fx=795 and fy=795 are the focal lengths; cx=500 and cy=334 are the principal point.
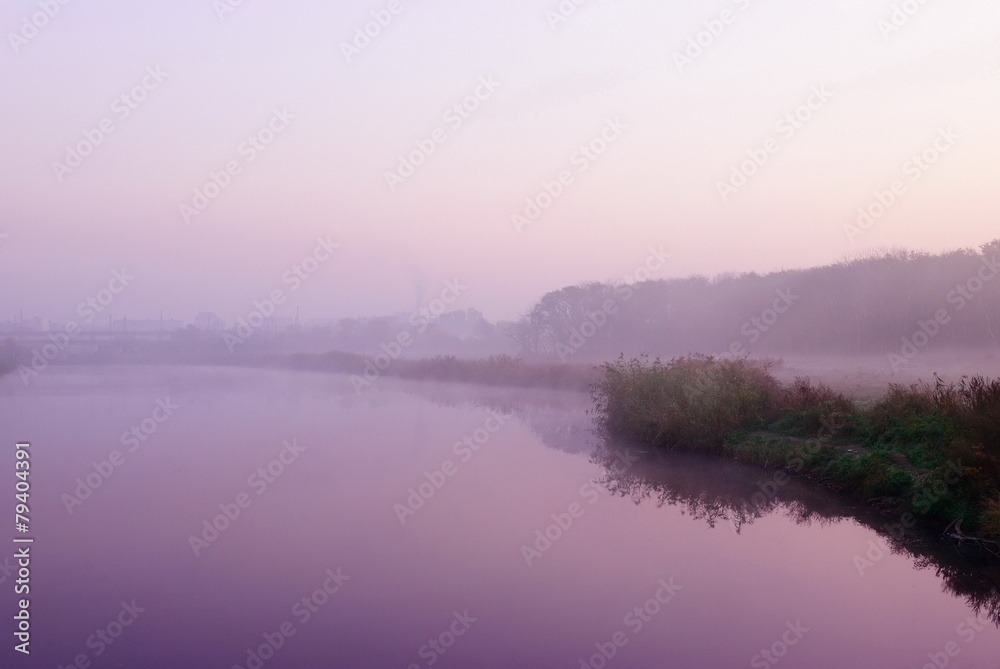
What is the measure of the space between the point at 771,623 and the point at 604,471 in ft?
24.2

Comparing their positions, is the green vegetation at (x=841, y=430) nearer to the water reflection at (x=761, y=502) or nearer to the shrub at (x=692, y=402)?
the shrub at (x=692, y=402)

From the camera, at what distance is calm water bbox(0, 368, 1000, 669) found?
5.89 m

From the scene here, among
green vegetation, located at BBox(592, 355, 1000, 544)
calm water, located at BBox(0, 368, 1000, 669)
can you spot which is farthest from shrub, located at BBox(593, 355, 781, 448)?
calm water, located at BBox(0, 368, 1000, 669)

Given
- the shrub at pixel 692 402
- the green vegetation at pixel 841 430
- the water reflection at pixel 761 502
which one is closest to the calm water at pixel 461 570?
the water reflection at pixel 761 502

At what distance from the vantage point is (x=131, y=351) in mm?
79875

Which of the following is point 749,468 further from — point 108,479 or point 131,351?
point 131,351

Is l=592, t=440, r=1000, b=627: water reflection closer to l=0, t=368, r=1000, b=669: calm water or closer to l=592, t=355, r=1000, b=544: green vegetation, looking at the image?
l=0, t=368, r=1000, b=669: calm water

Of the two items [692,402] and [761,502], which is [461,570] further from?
[692,402]

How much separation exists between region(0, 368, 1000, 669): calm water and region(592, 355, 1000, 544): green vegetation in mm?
703

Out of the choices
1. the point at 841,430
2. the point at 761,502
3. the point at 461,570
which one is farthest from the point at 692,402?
the point at 461,570

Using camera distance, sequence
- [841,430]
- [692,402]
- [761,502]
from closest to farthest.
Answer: [761,502] < [841,430] < [692,402]

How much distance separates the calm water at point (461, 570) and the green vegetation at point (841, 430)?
2.30ft

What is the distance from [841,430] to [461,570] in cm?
815

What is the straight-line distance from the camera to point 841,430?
1320 cm
